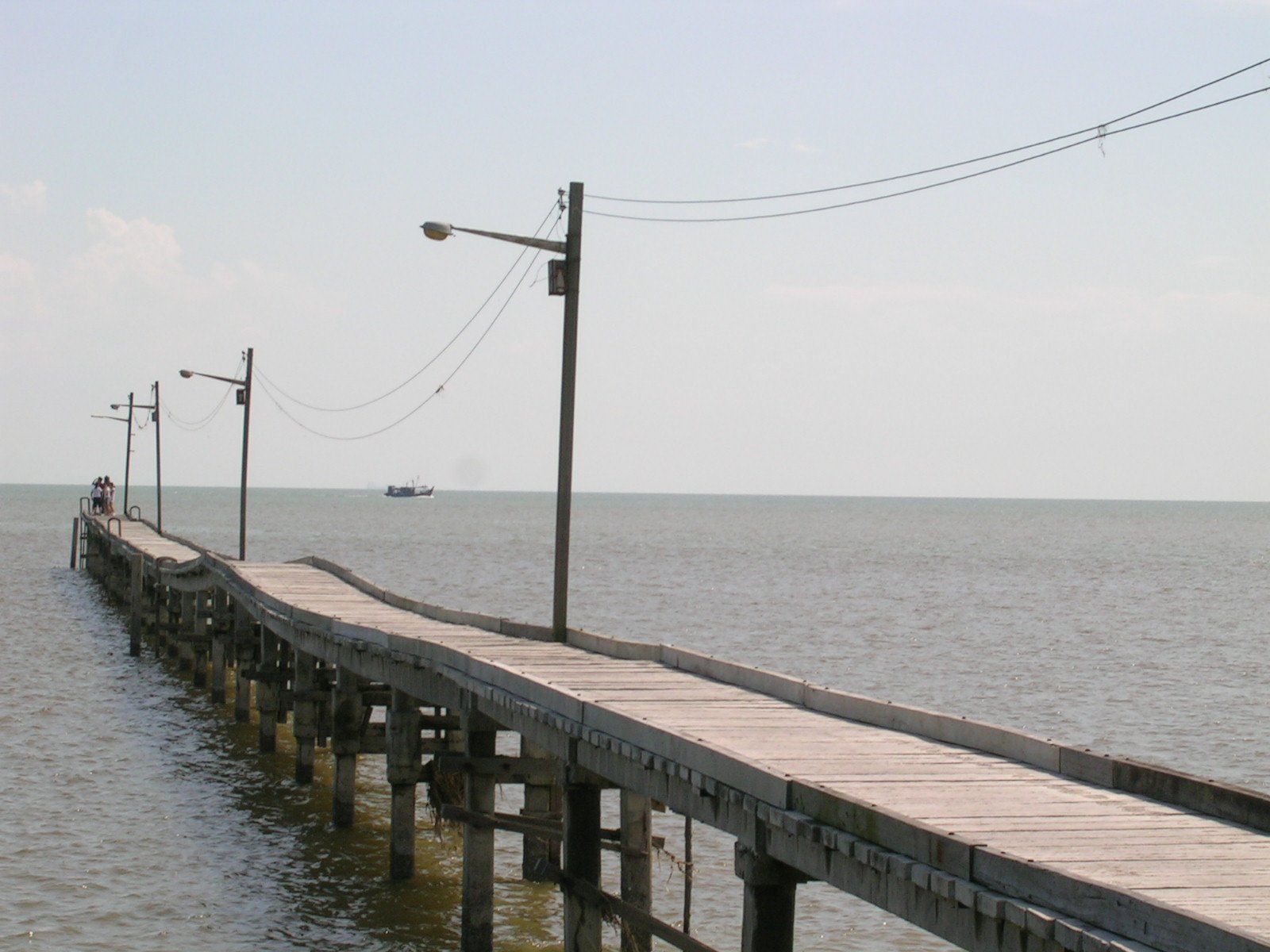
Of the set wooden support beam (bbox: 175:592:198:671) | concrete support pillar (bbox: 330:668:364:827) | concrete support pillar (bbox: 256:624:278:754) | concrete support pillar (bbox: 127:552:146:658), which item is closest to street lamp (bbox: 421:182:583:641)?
concrete support pillar (bbox: 330:668:364:827)

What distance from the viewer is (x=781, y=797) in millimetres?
8398

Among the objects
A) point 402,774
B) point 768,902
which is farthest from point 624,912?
point 402,774

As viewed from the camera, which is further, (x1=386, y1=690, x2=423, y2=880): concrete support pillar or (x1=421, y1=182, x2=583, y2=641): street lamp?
(x1=421, y1=182, x2=583, y2=641): street lamp

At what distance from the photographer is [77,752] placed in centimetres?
2438

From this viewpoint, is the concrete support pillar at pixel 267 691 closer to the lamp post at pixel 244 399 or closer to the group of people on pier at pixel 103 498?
the lamp post at pixel 244 399

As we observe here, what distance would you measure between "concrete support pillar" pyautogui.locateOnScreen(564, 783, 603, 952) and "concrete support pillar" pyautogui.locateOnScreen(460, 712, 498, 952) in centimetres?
212

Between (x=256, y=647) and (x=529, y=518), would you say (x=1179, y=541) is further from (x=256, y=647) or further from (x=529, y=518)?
(x=256, y=647)

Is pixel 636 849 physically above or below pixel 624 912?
below

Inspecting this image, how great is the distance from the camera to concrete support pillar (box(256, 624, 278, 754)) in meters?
24.1

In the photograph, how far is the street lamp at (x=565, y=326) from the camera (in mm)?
17469

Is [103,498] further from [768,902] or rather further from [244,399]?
[768,902]

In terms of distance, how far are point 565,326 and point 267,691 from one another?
31.3ft

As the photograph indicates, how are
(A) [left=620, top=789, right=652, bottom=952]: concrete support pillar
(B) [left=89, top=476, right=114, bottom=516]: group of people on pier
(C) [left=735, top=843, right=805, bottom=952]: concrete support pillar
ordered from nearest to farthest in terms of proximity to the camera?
(C) [left=735, top=843, right=805, bottom=952]: concrete support pillar
(A) [left=620, top=789, right=652, bottom=952]: concrete support pillar
(B) [left=89, top=476, right=114, bottom=516]: group of people on pier

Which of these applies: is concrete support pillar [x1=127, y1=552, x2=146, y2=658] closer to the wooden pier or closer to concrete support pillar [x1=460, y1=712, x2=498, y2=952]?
the wooden pier
